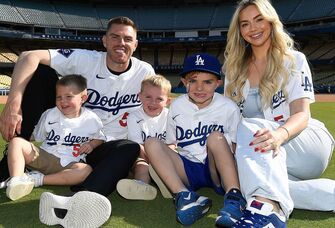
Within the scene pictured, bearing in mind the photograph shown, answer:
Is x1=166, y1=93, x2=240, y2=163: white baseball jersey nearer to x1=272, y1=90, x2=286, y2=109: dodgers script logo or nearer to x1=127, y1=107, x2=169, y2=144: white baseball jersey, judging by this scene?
x1=272, y1=90, x2=286, y2=109: dodgers script logo

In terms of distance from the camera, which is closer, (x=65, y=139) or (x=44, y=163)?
(x=44, y=163)

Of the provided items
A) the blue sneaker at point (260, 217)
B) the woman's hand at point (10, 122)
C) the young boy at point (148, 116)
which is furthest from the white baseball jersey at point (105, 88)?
the blue sneaker at point (260, 217)

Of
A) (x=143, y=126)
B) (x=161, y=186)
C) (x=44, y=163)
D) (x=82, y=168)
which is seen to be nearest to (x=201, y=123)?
(x=161, y=186)

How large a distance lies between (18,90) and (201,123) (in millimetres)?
1648

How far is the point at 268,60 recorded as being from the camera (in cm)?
307

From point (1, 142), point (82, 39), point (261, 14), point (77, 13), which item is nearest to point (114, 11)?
point (77, 13)

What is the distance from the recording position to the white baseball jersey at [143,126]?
3617mm

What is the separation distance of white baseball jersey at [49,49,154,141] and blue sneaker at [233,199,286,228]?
200cm

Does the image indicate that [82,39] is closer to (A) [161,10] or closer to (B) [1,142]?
(A) [161,10]

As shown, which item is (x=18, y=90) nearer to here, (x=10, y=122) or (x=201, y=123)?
(x=10, y=122)

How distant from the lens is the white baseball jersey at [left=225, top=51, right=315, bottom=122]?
2834 millimetres

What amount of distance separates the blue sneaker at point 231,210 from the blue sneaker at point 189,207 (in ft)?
0.69

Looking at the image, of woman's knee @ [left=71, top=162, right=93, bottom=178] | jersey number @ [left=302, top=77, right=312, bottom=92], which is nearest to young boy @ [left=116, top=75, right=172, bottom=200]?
woman's knee @ [left=71, top=162, right=93, bottom=178]

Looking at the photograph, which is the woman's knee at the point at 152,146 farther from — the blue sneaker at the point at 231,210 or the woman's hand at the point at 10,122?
the woman's hand at the point at 10,122
